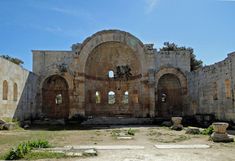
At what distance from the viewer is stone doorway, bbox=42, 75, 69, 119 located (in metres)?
22.4

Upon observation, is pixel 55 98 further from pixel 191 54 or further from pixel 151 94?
pixel 191 54

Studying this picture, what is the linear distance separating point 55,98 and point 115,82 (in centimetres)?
549

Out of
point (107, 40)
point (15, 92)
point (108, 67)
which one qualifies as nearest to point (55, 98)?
point (108, 67)

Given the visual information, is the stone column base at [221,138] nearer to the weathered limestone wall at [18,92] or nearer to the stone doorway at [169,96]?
the weathered limestone wall at [18,92]

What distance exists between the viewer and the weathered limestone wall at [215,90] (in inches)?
599

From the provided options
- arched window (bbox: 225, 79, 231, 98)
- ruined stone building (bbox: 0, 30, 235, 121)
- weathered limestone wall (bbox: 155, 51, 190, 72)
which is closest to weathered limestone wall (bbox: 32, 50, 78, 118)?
ruined stone building (bbox: 0, 30, 235, 121)

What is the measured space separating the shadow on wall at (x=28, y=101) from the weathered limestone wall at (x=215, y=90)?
39.4 ft

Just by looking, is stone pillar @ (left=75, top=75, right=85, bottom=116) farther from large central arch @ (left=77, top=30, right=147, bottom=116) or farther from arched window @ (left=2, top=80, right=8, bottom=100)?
arched window @ (left=2, top=80, right=8, bottom=100)

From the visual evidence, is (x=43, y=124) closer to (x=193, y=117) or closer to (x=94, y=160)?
(x=193, y=117)

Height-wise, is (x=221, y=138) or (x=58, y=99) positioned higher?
(x=58, y=99)

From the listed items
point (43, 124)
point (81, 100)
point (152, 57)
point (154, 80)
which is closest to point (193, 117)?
point (154, 80)

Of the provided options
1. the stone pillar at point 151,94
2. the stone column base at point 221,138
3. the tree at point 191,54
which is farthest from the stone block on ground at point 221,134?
the tree at point 191,54

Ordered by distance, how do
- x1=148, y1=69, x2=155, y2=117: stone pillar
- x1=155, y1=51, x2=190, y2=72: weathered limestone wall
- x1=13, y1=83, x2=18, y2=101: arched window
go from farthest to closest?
x1=155, y1=51, x2=190, y2=72: weathered limestone wall
x1=148, y1=69, x2=155, y2=117: stone pillar
x1=13, y1=83, x2=18, y2=101: arched window

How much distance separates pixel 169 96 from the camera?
23.0 metres
